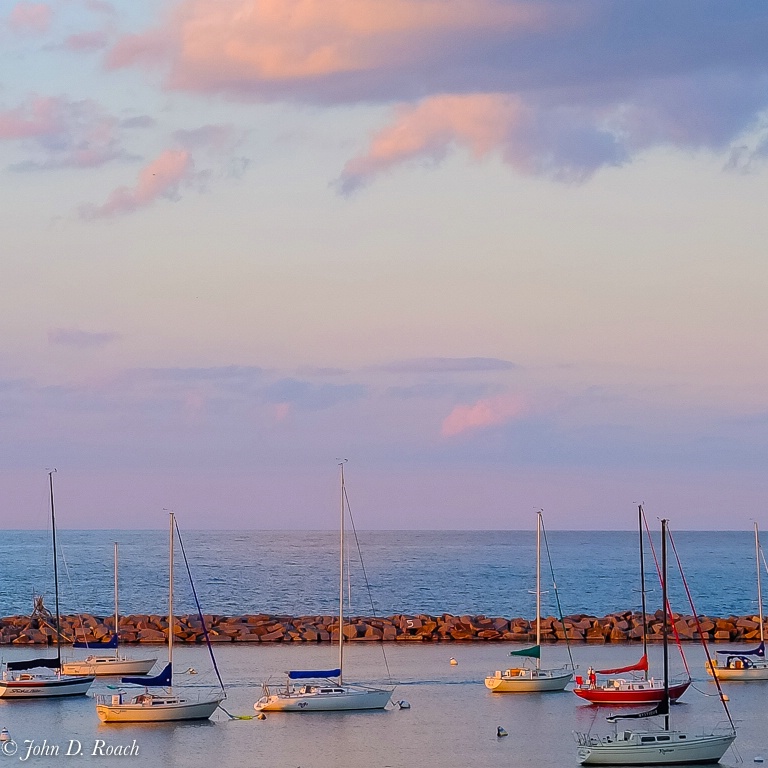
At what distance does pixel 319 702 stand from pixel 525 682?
8.13 meters

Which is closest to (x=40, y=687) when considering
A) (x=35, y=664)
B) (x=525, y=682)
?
(x=35, y=664)

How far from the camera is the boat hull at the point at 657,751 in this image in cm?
3553

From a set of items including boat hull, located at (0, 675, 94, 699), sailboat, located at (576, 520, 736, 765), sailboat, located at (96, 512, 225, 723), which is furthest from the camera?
boat hull, located at (0, 675, 94, 699)

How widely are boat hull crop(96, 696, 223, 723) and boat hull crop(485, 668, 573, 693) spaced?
1081cm

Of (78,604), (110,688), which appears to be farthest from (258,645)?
(78,604)

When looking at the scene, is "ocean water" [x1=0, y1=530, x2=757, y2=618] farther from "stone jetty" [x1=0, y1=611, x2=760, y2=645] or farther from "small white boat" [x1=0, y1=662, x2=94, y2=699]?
"small white boat" [x1=0, y1=662, x2=94, y2=699]

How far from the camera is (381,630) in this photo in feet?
213

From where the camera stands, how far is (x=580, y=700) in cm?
4588

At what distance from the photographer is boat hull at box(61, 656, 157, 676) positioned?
51.0m

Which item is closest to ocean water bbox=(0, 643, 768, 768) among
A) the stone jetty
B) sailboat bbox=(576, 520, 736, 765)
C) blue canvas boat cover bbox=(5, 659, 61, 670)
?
sailboat bbox=(576, 520, 736, 765)

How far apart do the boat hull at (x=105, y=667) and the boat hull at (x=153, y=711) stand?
9111mm

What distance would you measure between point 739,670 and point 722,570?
11813 centimetres

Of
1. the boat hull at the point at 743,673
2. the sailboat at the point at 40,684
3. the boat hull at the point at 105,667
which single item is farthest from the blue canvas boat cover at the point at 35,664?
the boat hull at the point at 743,673

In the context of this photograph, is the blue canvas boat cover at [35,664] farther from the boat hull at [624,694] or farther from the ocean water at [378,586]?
the ocean water at [378,586]
